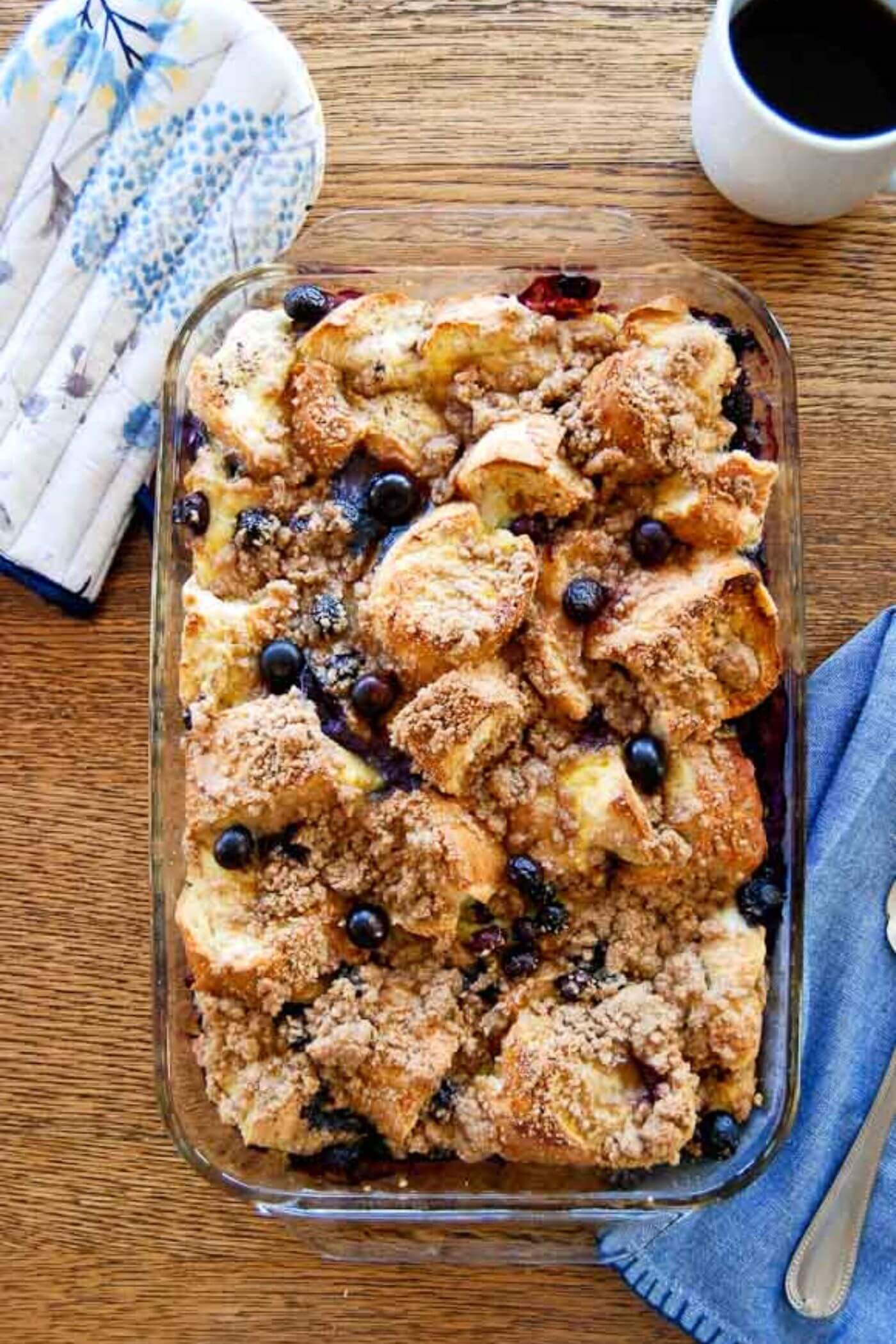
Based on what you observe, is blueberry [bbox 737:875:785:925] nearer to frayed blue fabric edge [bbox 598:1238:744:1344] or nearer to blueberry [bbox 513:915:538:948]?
blueberry [bbox 513:915:538:948]

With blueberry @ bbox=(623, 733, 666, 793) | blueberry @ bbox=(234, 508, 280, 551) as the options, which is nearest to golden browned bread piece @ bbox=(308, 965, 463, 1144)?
blueberry @ bbox=(623, 733, 666, 793)

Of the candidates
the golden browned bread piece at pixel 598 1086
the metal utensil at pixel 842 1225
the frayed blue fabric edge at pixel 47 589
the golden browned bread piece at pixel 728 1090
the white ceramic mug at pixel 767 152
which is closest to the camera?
the golden browned bread piece at pixel 598 1086

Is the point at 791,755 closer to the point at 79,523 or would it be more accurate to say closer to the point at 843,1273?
the point at 843,1273

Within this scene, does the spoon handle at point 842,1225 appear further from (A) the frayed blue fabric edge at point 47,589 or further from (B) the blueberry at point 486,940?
(A) the frayed blue fabric edge at point 47,589

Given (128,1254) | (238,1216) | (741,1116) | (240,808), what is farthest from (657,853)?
(128,1254)

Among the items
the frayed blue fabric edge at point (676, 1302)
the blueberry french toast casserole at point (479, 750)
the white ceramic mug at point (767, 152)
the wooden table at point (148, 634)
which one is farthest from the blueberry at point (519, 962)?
the white ceramic mug at point (767, 152)

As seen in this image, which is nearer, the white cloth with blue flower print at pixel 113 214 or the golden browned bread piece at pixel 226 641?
the golden browned bread piece at pixel 226 641
